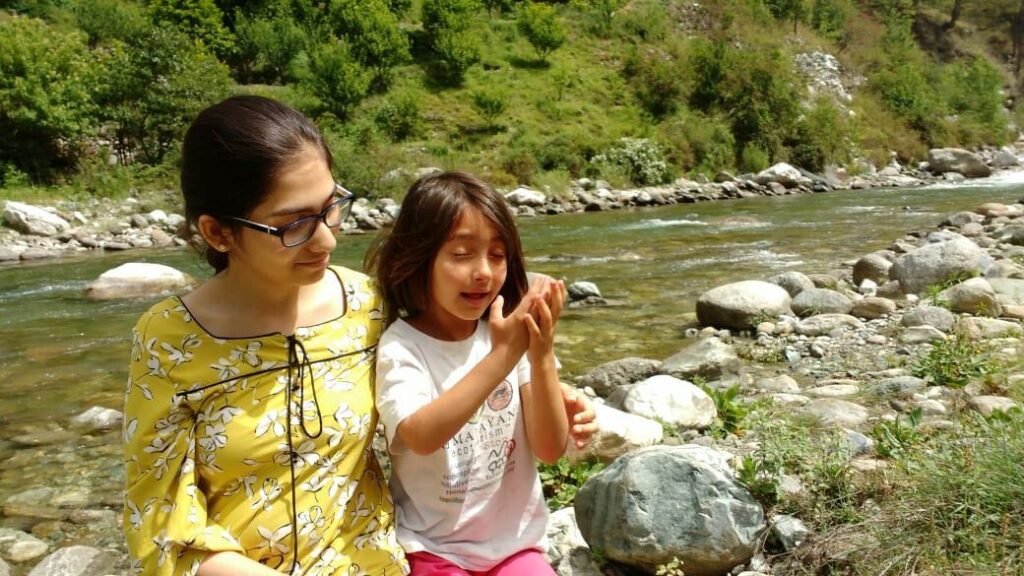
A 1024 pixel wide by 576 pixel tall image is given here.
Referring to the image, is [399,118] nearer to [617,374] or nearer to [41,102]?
[41,102]

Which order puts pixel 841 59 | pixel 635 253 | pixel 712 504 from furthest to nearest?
pixel 841 59 < pixel 635 253 < pixel 712 504

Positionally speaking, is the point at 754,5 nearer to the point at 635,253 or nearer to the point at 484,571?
the point at 635,253

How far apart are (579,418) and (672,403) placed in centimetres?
→ 203

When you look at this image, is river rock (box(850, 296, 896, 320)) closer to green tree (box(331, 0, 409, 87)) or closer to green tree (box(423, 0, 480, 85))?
green tree (box(331, 0, 409, 87))

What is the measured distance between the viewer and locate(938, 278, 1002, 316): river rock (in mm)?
5668

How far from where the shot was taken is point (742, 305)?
6.60m

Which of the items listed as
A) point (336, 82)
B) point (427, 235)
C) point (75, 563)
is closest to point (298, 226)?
point (427, 235)

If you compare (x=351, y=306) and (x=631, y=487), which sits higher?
(x=351, y=306)

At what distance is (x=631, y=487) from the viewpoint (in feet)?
7.79

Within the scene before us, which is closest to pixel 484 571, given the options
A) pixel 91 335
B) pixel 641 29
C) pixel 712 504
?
pixel 712 504

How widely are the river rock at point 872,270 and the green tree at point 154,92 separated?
55.9 ft

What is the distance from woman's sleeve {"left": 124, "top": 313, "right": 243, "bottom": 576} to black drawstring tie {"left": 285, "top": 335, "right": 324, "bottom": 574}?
0.12 metres

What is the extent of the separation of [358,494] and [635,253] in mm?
10378

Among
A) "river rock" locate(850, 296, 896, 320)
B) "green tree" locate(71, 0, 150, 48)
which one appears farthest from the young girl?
"green tree" locate(71, 0, 150, 48)
